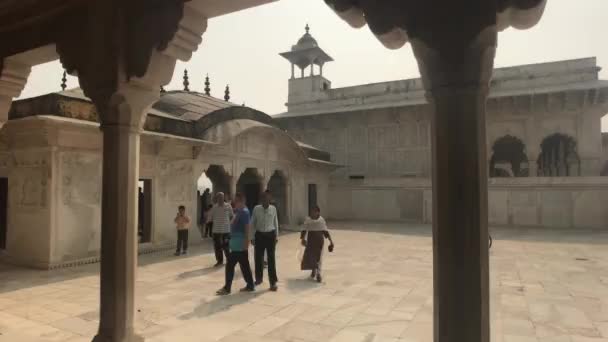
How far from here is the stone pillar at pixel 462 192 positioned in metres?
2.25

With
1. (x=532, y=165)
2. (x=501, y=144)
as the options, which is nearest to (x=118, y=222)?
(x=532, y=165)

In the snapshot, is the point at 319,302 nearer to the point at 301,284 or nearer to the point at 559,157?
the point at 301,284

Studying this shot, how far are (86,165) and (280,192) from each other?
8.95m

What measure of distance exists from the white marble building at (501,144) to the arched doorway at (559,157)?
2.0 inches

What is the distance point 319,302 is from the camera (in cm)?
581

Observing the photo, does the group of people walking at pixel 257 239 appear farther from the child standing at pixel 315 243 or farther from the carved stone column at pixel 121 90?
the carved stone column at pixel 121 90

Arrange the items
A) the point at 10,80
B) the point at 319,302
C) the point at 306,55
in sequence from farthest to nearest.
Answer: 1. the point at 306,55
2. the point at 319,302
3. the point at 10,80

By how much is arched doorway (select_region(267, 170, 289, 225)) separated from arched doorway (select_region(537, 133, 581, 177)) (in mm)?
12704

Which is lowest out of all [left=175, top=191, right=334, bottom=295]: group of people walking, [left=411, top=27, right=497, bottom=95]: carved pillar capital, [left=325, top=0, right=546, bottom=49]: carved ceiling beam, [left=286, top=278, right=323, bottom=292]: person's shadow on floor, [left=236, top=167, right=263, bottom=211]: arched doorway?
[left=286, top=278, right=323, bottom=292]: person's shadow on floor

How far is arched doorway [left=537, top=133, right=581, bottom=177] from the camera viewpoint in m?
19.2

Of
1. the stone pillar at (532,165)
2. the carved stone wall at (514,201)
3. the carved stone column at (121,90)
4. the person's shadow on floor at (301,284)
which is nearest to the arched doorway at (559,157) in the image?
the stone pillar at (532,165)

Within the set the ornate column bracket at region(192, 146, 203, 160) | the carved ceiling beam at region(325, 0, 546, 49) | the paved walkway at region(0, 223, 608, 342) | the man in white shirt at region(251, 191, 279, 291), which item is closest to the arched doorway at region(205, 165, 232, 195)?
the ornate column bracket at region(192, 146, 203, 160)

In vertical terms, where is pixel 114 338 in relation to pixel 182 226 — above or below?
below

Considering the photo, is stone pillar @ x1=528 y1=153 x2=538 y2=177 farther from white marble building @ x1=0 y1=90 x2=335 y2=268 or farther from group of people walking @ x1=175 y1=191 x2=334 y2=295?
group of people walking @ x1=175 y1=191 x2=334 y2=295
